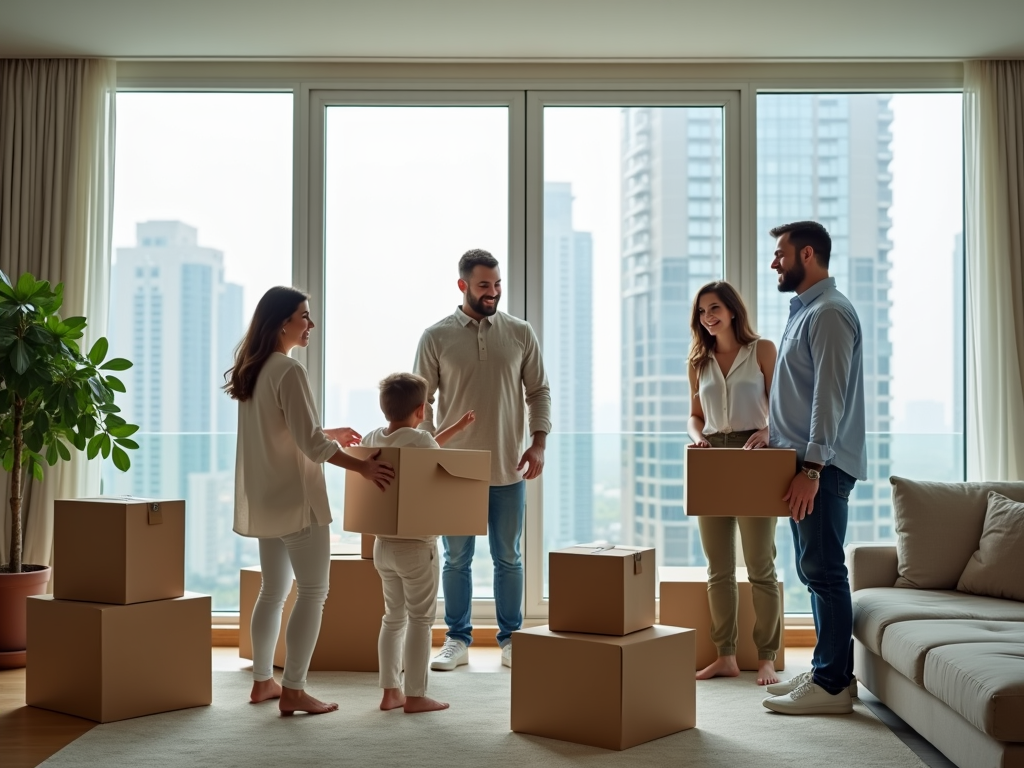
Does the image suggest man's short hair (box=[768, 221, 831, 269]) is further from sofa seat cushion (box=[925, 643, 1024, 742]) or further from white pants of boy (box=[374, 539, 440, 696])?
white pants of boy (box=[374, 539, 440, 696])

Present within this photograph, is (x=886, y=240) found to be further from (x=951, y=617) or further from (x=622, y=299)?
(x=951, y=617)

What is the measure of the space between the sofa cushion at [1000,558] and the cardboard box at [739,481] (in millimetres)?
882

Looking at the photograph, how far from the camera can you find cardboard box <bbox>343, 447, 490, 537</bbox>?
116 inches

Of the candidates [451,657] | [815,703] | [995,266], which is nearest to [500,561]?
[451,657]

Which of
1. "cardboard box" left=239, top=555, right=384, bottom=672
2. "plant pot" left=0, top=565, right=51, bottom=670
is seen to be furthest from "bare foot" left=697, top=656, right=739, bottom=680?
"plant pot" left=0, top=565, right=51, bottom=670

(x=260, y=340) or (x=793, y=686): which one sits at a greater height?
(x=260, y=340)

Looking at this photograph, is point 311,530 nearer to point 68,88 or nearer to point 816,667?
point 816,667

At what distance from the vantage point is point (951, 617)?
3043 millimetres

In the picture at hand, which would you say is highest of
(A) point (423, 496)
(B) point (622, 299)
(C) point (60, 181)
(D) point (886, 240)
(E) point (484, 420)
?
(C) point (60, 181)

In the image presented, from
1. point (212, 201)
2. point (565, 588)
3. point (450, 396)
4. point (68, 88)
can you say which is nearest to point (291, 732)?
point (565, 588)

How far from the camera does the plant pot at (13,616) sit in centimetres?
382

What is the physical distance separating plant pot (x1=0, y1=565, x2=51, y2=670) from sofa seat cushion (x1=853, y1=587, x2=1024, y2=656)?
3.17 m

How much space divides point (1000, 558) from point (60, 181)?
419cm

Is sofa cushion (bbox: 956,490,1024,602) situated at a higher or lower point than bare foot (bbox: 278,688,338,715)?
higher
